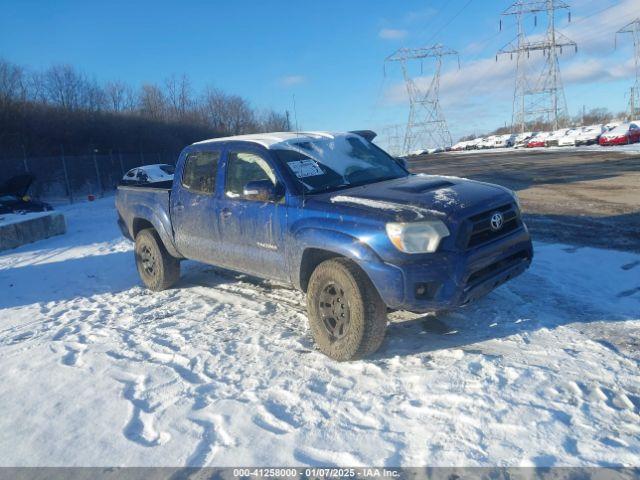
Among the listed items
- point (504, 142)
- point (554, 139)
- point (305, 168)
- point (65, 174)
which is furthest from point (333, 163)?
point (504, 142)

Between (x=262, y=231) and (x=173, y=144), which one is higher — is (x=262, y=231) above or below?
below

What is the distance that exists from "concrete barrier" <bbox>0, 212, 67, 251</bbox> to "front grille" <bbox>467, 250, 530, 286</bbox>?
10171 mm

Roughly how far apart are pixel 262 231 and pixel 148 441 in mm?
2166

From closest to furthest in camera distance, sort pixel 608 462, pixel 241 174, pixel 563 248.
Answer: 1. pixel 608 462
2. pixel 241 174
3. pixel 563 248

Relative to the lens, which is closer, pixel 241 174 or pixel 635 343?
pixel 635 343

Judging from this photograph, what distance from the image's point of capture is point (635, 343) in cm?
388

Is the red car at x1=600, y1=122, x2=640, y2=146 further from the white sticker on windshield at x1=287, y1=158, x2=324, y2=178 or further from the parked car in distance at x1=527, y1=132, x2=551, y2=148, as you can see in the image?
the white sticker on windshield at x1=287, y1=158, x2=324, y2=178

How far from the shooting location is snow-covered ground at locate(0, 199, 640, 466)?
9.50 feet

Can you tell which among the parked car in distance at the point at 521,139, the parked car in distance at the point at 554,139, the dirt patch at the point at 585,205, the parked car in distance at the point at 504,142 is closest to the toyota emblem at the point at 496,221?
the dirt patch at the point at 585,205

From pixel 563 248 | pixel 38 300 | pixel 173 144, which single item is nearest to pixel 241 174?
pixel 38 300

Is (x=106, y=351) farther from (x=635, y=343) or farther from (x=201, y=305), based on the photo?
(x=635, y=343)

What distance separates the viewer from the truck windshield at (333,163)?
182 inches

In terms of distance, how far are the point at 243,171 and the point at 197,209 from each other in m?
0.83

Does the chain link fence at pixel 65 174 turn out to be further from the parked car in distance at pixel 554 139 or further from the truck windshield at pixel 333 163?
the parked car in distance at pixel 554 139
